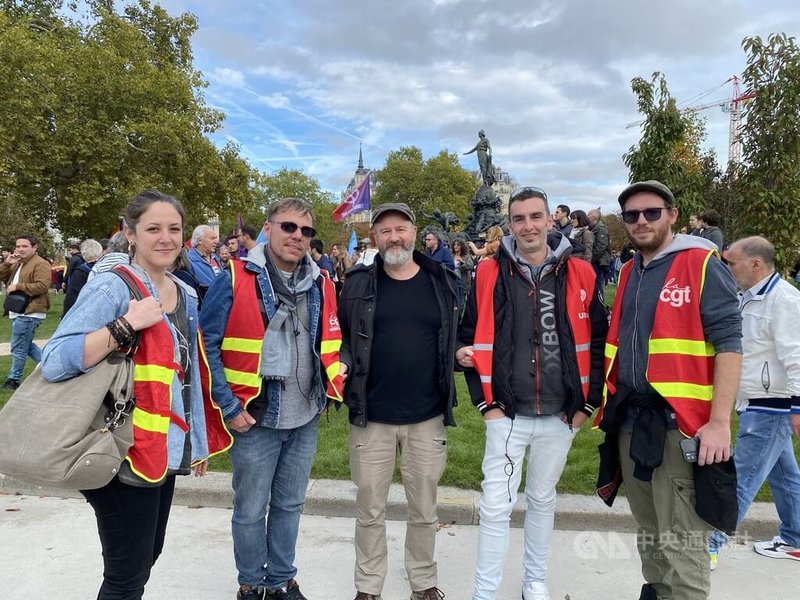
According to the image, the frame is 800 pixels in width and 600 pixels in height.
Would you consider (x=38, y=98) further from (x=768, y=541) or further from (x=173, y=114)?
(x=768, y=541)

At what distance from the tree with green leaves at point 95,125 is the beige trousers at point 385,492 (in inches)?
678

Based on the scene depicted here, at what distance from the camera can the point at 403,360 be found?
2945 millimetres

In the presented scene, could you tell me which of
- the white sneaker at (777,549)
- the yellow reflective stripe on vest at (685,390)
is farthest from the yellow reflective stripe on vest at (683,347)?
the white sneaker at (777,549)

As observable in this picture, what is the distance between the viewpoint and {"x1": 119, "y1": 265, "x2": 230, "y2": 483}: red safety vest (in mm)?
2062

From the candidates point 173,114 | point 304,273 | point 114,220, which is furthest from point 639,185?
point 114,220

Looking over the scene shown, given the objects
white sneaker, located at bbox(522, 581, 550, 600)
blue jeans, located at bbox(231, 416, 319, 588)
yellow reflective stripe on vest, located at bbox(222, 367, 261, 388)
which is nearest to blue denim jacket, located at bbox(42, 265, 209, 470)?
yellow reflective stripe on vest, located at bbox(222, 367, 261, 388)

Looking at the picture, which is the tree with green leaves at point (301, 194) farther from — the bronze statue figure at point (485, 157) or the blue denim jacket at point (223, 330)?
the blue denim jacket at point (223, 330)

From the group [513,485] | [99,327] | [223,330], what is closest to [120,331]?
[99,327]

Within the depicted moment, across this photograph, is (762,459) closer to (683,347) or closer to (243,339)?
(683,347)

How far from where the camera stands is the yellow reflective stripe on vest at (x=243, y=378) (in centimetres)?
268

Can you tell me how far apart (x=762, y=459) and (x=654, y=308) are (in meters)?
1.45

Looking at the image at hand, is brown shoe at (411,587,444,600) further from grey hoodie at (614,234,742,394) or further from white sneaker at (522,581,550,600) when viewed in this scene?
grey hoodie at (614,234,742,394)

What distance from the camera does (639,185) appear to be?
2.67 meters

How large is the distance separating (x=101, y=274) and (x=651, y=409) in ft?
7.88
